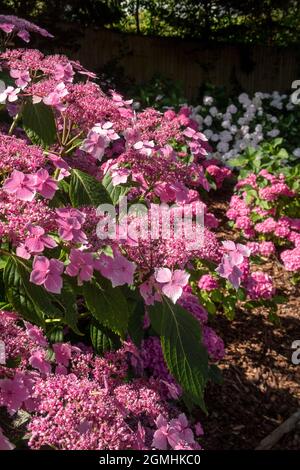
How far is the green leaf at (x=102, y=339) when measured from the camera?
192cm

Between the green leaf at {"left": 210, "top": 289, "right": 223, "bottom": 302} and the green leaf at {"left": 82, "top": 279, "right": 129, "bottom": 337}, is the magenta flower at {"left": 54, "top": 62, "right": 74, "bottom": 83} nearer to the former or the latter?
the green leaf at {"left": 82, "top": 279, "right": 129, "bottom": 337}

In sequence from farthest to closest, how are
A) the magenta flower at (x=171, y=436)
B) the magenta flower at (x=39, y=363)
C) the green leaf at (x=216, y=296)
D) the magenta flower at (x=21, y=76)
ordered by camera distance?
the green leaf at (x=216, y=296) < the magenta flower at (x=21, y=76) < the magenta flower at (x=39, y=363) < the magenta flower at (x=171, y=436)

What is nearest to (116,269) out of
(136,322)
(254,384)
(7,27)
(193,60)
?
(136,322)

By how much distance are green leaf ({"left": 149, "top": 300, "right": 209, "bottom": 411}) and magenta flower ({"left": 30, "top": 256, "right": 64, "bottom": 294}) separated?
0.35 meters

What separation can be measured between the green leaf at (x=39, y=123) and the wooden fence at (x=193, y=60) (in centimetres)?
641

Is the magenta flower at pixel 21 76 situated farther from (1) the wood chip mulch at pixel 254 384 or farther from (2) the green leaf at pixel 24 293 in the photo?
(1) the wood chip mulch at pixel 254 384

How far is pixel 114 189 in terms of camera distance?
6.70ft

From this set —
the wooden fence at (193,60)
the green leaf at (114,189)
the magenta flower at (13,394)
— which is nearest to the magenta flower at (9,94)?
the green leaf at (114,189)

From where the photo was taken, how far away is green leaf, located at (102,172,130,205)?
1990 millimetres

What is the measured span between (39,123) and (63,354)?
0.74m

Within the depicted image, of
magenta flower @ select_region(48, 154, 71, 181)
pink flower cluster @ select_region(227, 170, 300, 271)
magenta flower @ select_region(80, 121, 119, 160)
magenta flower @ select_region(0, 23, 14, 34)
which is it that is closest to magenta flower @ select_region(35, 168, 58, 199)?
magenta flower @ select_region(48, 154, 71, 181)

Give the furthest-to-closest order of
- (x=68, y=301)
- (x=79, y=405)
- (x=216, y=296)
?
(x=216, y=296) → (x=68, y=301) → (x=79, y=405)

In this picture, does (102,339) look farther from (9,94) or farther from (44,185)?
(9,94)

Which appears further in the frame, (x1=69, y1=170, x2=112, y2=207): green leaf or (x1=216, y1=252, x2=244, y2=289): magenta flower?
(x1=69, y1=170, x2=112, y2=207): green leaf
